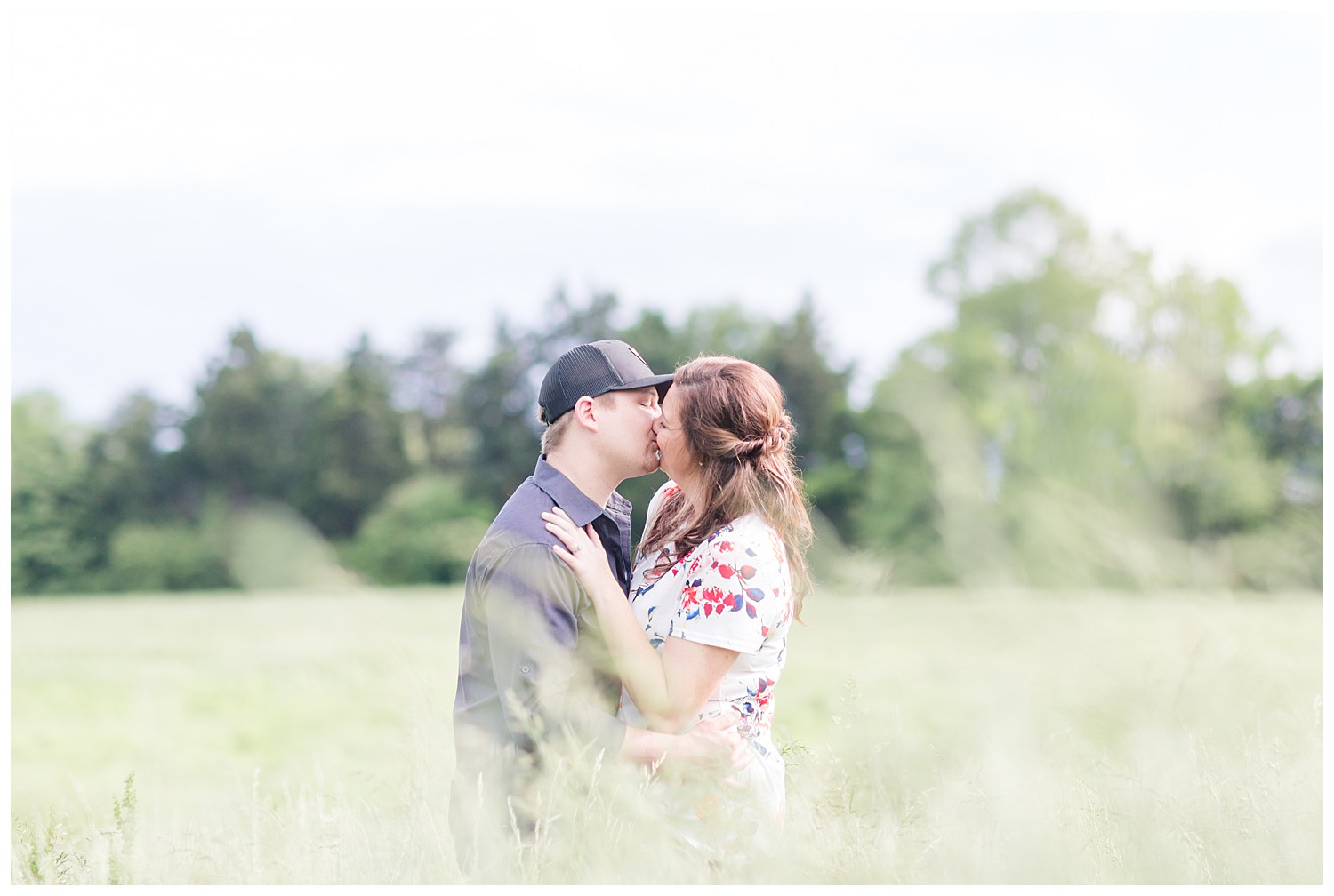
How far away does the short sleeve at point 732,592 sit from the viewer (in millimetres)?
3018

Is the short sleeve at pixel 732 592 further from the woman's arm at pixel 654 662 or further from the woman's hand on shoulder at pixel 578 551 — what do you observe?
the woman's hand on shoulder at pixel 578 551

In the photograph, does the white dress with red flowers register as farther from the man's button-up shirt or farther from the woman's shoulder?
the man's button-up shirt

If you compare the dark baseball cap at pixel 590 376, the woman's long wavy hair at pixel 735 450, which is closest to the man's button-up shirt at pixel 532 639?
the dark baseball cap at pixel 590 376

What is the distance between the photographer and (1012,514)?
Result: 2.38 metres

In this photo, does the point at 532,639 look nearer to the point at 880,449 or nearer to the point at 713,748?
the point at 713,748

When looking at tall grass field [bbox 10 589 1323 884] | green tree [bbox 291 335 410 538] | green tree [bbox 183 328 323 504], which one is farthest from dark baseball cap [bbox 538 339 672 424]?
green tree [bbox 183 328 323 504]

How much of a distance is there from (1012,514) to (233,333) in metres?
43.8

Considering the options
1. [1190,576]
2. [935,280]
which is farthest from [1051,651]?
[935,280]

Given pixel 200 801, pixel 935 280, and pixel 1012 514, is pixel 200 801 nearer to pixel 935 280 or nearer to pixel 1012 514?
pixel 1012 514

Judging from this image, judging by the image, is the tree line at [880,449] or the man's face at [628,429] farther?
the man's face at [628,429]

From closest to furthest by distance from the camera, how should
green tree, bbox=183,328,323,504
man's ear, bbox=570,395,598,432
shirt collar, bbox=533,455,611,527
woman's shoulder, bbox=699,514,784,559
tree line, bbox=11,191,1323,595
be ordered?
tree line, bbox=11,191,1323,595 < woman's shoulder, bbox=699,514,784,559 < shirt collar, bbox=533,455,611,527 < man's ear, bbox=570,395,598,432 < green tree, bbox=183,328,323,504

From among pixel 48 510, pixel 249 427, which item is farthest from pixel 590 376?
pixel 249 427

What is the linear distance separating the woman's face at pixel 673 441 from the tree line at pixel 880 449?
0.61 meters

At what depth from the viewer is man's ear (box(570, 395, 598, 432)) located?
339 cm
